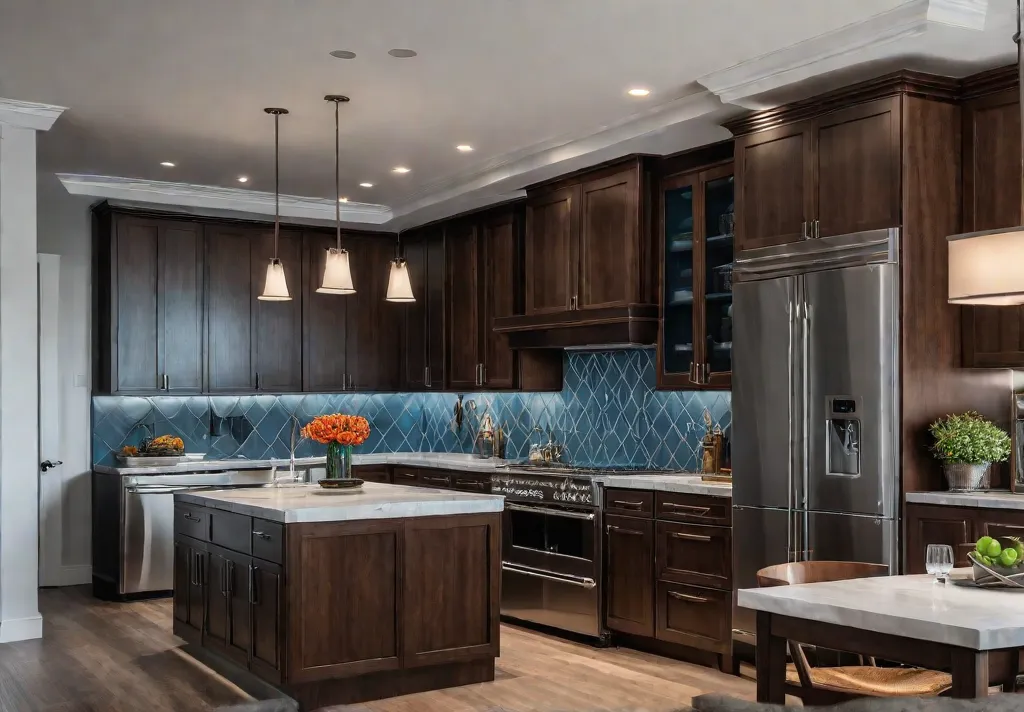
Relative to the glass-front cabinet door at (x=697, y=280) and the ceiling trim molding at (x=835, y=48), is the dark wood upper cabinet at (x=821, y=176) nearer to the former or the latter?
the ceiling trim molding at (x=835, y=48)

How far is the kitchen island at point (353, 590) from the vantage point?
14.6 feet

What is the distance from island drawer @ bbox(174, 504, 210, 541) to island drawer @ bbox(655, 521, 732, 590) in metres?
2.26

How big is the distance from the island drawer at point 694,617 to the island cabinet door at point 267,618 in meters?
2.01

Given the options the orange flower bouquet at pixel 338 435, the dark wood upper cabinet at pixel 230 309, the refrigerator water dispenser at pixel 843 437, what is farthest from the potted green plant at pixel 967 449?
the dark wood upper cabinet at pixel 230 309

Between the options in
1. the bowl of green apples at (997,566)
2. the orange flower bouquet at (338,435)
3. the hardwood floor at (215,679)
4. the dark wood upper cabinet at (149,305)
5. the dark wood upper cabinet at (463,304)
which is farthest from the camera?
the dark wood upper cabinet at (463,304)

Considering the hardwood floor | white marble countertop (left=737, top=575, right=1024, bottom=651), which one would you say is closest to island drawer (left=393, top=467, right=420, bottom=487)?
the hardwood floor

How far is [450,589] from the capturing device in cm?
483

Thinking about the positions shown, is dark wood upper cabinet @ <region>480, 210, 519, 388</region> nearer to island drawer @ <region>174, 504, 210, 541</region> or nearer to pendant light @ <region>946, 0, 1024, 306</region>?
island drawer @ <region>174, 504, 210, 541</region>

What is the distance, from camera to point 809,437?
4.61 m

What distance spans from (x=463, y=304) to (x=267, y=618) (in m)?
3.67

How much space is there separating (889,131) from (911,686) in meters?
2.32

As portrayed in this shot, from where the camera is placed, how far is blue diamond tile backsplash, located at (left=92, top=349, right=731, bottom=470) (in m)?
6.35

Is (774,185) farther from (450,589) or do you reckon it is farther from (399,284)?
(450,589)

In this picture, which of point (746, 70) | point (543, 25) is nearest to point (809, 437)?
point (746, 70)
